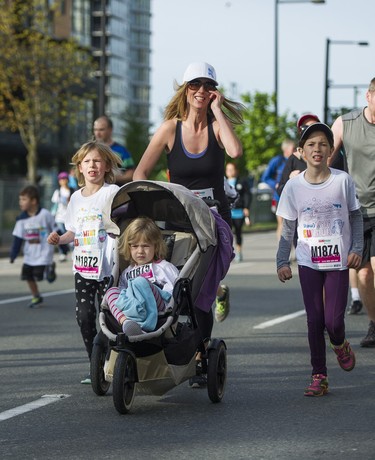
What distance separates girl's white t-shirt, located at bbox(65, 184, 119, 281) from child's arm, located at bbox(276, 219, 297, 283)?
110 cm

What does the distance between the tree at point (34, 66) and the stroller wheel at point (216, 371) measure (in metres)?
41.5

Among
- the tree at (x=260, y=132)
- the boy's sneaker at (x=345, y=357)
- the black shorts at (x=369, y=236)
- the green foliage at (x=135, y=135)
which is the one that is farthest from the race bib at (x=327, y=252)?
the green foliage at (x=135, y=135)

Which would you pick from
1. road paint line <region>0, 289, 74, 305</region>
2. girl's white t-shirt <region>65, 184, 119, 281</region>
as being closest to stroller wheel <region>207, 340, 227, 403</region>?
girl's white t-shirt <region>65, 184, 119, 281</region>

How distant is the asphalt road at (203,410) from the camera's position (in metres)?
5.96

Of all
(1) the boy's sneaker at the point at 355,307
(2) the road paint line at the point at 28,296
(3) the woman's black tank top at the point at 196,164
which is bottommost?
(2) the road paint line at the point at 28,296

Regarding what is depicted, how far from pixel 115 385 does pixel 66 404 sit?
2.51 feet

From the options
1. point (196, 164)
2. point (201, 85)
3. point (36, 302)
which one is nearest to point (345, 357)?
point (196, 164)

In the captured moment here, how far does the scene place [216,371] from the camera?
731 centimetres

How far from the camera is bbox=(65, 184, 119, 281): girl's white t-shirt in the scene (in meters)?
8.13

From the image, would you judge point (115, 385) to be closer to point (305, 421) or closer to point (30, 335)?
point (305, 421)

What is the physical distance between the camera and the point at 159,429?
649 cm

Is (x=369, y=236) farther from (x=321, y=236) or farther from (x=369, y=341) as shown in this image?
(x=321, y=236)

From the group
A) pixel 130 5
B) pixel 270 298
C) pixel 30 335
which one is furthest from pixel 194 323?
pixel 130 5

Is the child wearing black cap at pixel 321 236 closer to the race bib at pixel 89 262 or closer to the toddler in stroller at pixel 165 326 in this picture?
the toddler in stroller at pixel 165 326
